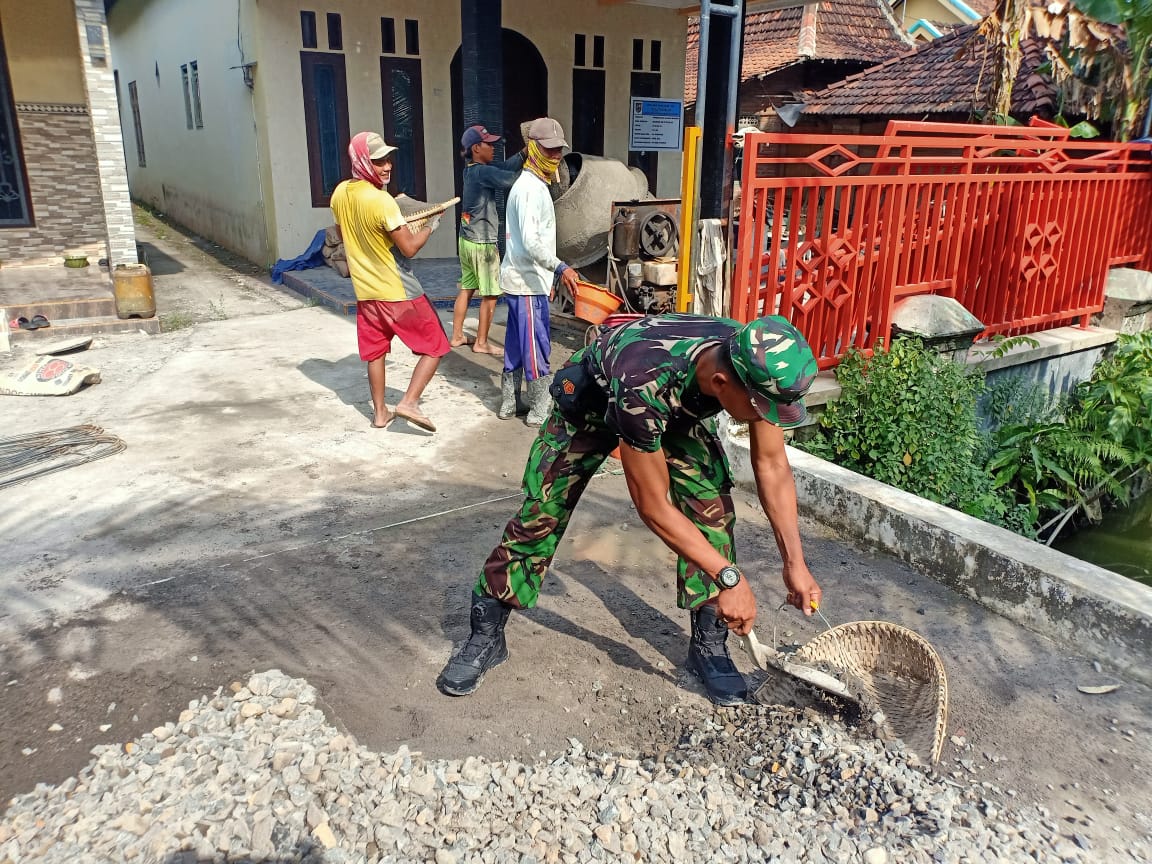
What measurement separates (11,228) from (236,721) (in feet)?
28.1

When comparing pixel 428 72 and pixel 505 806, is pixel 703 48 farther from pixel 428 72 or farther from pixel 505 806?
pixel 428 72

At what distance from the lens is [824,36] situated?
1669 cm

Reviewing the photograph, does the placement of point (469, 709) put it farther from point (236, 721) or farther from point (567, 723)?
point (236, 721)

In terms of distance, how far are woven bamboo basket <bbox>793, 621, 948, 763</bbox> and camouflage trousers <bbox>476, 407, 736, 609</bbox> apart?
501 mm

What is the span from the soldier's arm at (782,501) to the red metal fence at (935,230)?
2279mm

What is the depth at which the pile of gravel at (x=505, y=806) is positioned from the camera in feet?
7.51

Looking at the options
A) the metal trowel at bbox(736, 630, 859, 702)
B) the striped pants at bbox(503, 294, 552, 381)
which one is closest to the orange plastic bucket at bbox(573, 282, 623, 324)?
the striped pants at bbox(503, 294, 552, 381)

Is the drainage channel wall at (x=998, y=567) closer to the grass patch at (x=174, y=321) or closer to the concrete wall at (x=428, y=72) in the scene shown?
the grass patch at (x=174, y=321)

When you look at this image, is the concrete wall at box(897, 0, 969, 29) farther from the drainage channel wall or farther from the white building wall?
the drainage channel wall

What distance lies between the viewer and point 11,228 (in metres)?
9.18

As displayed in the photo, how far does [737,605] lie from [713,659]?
566 mm

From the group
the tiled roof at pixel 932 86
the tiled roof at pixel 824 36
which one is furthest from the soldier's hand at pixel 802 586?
the tiled roof at pixel 824 36

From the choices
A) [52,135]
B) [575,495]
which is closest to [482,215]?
[575,495]

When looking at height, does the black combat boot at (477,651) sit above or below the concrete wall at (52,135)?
below
